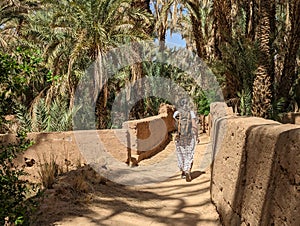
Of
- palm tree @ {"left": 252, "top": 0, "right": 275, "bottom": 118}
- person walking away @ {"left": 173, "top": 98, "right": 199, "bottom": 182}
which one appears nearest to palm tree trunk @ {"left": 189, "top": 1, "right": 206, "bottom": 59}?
palm tree @ {"left": 252, "top": 0, "right": 275, "bottom": 118}

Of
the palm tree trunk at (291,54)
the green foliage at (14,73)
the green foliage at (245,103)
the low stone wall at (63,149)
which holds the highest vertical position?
the palm tree trunk at (291,54)

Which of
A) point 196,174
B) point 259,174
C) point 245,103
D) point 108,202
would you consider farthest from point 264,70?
point 259,174

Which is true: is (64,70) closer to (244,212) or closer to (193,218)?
(193,218)

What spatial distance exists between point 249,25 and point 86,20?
665 cm

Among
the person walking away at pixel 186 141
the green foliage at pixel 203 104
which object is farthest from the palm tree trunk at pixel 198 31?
the person walking away at pixel 186 141

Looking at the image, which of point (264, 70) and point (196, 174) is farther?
point (264, 70)

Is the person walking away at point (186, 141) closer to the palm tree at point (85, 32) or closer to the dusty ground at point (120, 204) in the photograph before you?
the dusty ground at point (120, 204)

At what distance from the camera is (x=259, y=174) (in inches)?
128

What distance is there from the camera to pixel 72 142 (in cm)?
821

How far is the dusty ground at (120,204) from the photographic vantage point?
4801mm

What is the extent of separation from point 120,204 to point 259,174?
2953 millimetres

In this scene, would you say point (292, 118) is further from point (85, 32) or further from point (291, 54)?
point (85, 32)

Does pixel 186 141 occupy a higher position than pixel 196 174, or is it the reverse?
pixel 186 141

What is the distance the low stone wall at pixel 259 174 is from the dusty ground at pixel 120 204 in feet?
2.25
